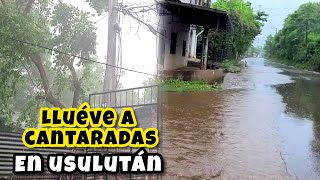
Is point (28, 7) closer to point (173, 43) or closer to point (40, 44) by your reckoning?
point (40, 44)

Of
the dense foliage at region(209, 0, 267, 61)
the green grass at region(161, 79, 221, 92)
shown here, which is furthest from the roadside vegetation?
the dense foliage at region(209, 0, 267, 61)

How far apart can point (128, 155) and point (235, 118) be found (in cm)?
726

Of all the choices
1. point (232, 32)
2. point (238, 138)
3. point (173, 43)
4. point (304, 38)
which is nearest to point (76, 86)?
point (238, 138)

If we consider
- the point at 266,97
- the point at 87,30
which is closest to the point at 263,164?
the point at 87,30

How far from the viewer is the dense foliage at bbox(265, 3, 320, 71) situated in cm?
4582

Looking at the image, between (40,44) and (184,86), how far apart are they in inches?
274

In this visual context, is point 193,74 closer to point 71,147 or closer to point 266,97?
point 266,97

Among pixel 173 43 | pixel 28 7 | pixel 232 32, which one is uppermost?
pixel 232 32

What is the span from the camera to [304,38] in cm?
5331

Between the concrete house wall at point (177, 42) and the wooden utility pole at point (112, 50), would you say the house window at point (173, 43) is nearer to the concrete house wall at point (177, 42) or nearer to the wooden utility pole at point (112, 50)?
the concrete house wall at point (177, 42)

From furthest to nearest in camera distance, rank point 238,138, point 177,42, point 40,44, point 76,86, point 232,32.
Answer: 1. point 232,32
2. point 177,42
3. point 76,86
4. point 40,44
5. point 238,138

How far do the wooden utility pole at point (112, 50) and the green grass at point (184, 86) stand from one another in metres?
7.65

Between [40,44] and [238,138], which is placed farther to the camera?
[40,44]

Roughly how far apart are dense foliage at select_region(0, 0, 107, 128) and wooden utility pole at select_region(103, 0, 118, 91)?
4045mm
